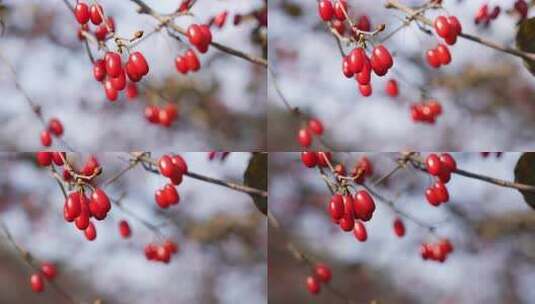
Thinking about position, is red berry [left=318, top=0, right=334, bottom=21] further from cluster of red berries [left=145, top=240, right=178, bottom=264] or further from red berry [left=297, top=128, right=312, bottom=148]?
cluster of red berries [left=145, top=240, right=178, bottom=264]

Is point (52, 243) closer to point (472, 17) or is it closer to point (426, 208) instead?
point (426, 208)

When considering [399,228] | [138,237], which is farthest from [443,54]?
[138,237]

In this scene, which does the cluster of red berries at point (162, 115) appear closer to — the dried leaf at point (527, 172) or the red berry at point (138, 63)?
the red berry at point (138, 63)

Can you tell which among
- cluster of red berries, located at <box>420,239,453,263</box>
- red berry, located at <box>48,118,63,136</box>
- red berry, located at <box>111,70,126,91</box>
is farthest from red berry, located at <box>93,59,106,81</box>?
cluster of red berries, located at <box>420,239,453,263</box>

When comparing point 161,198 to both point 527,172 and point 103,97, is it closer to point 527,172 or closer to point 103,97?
point 527,172

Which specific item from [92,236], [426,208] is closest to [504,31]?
[426,208]

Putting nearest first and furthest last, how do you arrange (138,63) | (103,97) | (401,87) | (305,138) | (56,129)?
(138,63) < (305,138) < (56,129) < (401,87) < (103,97)
